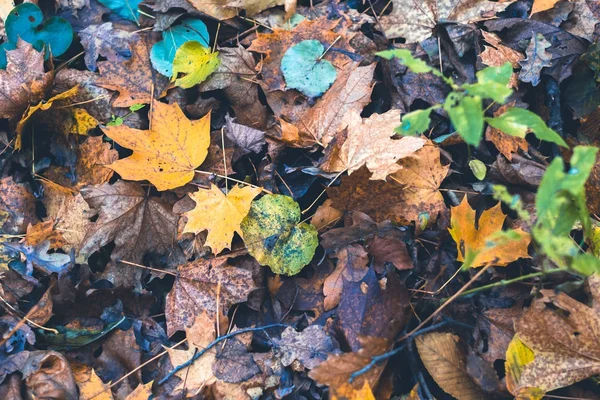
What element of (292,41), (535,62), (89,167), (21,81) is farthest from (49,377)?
(535,62)

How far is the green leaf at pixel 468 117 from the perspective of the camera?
4.56 ft

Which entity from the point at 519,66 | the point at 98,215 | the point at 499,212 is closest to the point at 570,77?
the point at 519,66

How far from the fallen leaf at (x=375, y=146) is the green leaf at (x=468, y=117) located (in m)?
0.52

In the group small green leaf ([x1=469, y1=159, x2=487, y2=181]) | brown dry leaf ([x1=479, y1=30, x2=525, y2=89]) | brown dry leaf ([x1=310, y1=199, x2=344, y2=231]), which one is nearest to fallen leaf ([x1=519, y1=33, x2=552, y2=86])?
brown dry leaf ([x1=479, y1=30, x2=525, y2=89])

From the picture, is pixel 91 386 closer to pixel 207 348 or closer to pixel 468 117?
pixel 207 348

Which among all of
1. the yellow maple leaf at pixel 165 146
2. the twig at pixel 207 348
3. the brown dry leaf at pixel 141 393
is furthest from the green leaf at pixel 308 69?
the brown dry leaf at pixel 141 393

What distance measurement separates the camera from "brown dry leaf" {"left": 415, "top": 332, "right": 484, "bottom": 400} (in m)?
1.76

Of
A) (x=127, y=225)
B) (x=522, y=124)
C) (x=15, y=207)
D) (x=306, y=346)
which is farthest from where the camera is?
(x=15, y=207)

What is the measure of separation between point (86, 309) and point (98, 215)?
16.3 inches

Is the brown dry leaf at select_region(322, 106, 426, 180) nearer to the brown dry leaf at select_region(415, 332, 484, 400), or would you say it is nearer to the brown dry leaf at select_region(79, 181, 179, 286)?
the brown dry leaf at select_region(415, 332, 484, 400)

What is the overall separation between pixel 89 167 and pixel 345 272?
128cm

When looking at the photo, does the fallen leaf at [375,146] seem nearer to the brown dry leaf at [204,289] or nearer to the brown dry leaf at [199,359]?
the brown dry leaf at [204,289]

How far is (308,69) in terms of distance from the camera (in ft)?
7.65

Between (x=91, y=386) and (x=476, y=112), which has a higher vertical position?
(x=476, y=112)
